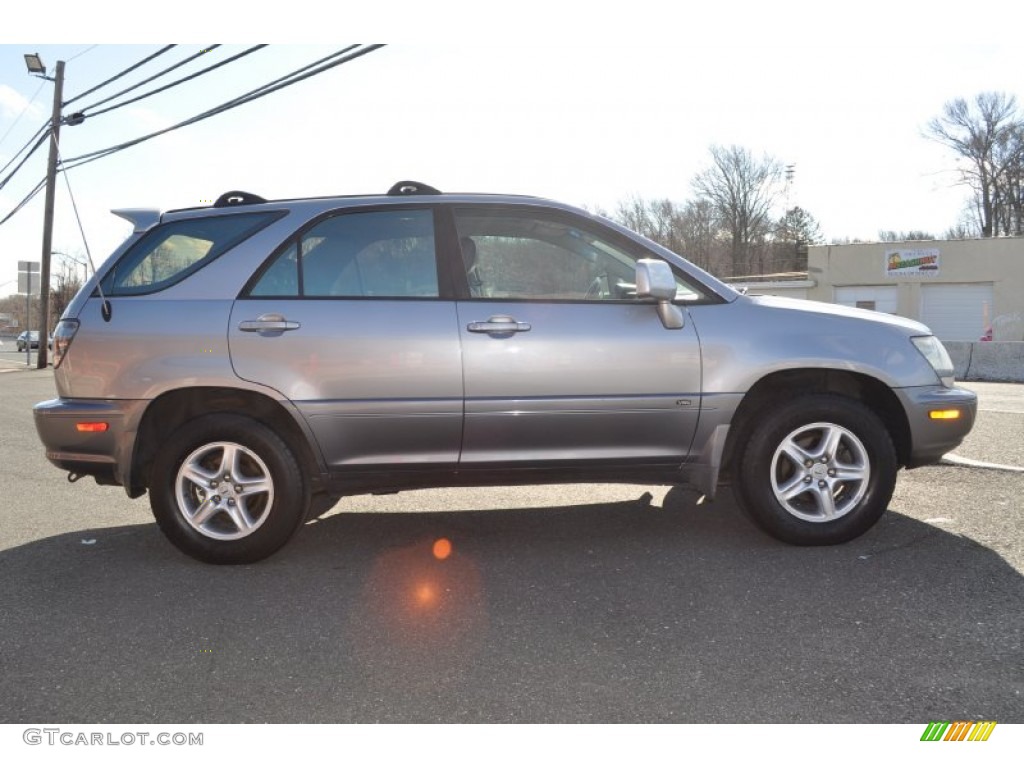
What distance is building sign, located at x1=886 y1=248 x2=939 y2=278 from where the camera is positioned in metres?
33.1

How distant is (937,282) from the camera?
109ft

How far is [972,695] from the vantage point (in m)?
2.47

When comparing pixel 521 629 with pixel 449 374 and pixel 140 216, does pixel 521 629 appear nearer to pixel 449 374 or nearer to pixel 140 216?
pixel 449 374

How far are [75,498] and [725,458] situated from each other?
459 centimetres

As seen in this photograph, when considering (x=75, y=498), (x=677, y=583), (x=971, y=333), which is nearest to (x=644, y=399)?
(x=677, y=583)

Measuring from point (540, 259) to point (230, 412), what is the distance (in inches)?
70.9

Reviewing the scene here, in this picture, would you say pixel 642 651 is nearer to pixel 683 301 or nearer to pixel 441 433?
pixel 441 433

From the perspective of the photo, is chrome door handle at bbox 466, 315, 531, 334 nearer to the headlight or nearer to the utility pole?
the headlight

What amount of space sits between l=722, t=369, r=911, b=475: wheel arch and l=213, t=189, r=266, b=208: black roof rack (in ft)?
9.41

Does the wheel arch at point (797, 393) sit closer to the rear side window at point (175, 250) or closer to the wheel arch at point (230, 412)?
the wheel arch at point (230, 412)

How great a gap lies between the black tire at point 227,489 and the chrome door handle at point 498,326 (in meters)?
1.15

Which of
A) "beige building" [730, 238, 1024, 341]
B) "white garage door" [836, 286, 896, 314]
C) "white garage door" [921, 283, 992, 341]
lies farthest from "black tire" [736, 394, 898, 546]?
"white garage door" [836, 286, 896, 314]

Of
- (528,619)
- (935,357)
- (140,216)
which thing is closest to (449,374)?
(528,619)

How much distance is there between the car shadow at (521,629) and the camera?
2.49m
